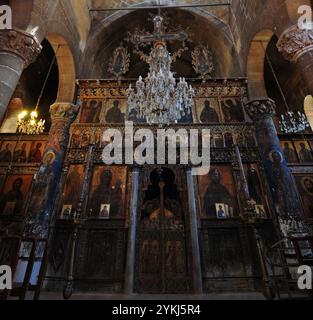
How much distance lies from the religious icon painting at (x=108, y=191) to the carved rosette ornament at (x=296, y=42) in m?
6.03

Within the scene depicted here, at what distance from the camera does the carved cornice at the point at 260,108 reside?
8891mm

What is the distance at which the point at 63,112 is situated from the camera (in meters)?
9.01

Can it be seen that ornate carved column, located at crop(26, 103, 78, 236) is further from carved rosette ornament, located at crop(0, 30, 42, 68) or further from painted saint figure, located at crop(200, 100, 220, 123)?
painted saint figure, located at crop(200, 100, 220, 123)

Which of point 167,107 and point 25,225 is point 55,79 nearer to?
point 25,225

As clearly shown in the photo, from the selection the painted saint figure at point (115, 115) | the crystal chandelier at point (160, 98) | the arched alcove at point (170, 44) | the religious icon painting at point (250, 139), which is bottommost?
the crystal chandelier at point (160, 98)

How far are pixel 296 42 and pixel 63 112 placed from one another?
7.76 m

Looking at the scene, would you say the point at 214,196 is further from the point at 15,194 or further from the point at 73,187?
the point at 15,194

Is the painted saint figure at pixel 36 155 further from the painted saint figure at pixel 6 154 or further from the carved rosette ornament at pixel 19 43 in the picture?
the carved rosette ornament at pixel 19 43

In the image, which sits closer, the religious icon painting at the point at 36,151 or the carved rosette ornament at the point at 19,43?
the carved rosette ornament at the point at 19,43

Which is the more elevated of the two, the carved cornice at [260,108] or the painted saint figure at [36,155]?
the carved cornice at [260,108]

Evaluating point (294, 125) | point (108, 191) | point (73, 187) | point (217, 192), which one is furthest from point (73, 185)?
point (294, 125)

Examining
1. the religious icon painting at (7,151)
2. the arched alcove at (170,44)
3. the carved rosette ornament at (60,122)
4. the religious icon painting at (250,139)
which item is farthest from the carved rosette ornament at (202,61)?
the religious icon painting at (7,151)

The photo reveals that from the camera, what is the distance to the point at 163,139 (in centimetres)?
890

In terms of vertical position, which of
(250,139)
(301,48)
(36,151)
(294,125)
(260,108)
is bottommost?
(301,48)
